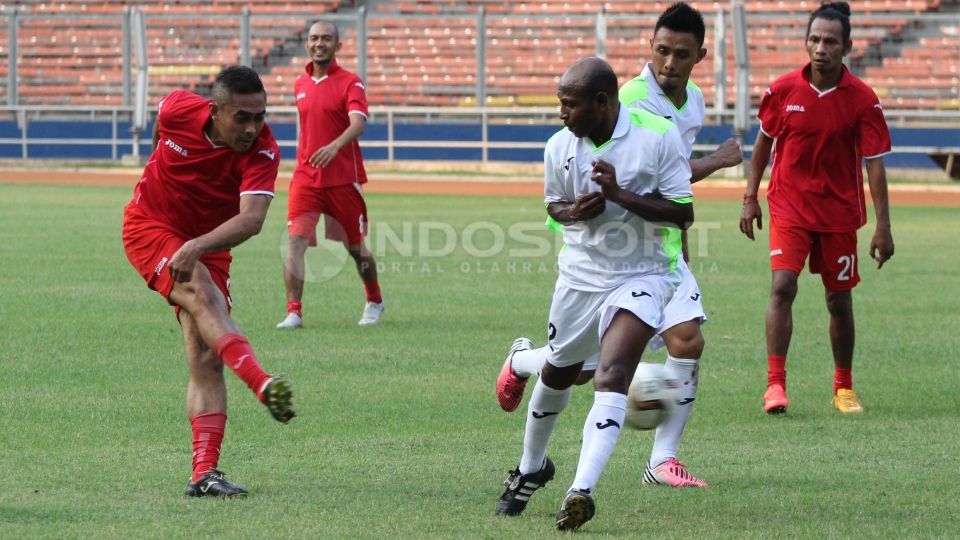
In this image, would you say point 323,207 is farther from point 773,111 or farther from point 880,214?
point 880,214

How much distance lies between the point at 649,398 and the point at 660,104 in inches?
64.0

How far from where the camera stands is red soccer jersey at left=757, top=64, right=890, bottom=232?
8742 mm

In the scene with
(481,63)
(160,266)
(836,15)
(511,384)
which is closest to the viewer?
(160,266)

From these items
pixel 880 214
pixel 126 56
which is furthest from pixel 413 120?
pixel 880 214

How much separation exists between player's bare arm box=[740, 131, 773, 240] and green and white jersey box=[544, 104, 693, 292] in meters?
2.54

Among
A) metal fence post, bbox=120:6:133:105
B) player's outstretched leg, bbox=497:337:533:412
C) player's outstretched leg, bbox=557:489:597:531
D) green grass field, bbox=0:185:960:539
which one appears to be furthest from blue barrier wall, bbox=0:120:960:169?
player's outstretched leg, bbox=557:489:597:531

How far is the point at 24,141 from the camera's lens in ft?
122

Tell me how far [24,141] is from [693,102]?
32243 millimetres

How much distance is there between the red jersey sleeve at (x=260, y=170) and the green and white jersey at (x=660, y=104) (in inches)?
68.4

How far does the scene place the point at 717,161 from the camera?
22.6 feet

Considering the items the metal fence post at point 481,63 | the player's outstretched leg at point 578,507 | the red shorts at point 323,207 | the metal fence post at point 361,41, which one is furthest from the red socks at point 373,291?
the metal fence post at point 361,41

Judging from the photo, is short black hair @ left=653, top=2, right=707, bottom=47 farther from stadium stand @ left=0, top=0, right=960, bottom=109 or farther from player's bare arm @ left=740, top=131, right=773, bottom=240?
stadium stand @ left=0, top=0, right=960, bottom=109

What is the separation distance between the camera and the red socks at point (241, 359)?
5953 mm

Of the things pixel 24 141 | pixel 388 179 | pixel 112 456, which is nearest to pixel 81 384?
pixel 112 456
